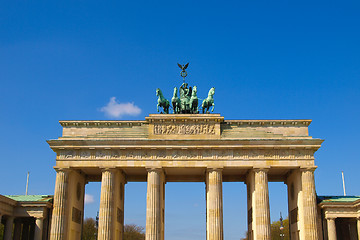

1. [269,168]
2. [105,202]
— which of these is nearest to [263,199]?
[269,168]

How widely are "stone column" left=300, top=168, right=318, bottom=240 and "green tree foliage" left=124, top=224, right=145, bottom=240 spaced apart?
61.1 m

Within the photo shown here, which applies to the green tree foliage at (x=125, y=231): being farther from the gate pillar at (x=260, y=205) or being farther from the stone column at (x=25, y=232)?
the gate pillar at (x=260, y=205)

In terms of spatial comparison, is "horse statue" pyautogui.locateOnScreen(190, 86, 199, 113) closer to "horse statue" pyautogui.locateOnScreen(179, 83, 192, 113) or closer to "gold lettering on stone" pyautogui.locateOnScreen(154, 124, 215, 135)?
"horse statue" pyautogui.locateOnScreen(179, 83, 192, 113)

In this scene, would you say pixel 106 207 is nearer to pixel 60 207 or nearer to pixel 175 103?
pixel 60 207

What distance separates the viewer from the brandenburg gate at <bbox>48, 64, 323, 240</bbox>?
46.5 metres

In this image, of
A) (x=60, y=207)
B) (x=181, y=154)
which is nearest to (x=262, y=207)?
(x=181, y=154)

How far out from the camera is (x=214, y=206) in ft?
153

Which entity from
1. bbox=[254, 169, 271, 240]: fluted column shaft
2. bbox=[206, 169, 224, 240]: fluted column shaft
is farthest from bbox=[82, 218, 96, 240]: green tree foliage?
bbox=[254, 169, 271, 240]: fluted column shaft

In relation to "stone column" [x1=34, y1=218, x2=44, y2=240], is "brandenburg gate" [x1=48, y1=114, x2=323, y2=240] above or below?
above

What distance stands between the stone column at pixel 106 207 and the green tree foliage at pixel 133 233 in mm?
54960

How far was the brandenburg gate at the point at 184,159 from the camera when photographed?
153 ft

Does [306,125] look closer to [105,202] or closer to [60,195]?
[105,202]

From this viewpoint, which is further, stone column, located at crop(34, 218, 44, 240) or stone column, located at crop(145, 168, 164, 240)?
stone column, located at crop(34, 218, 44, 240)

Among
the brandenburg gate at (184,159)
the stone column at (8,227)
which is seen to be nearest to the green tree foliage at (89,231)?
the brandenburg gate at (184,159)
